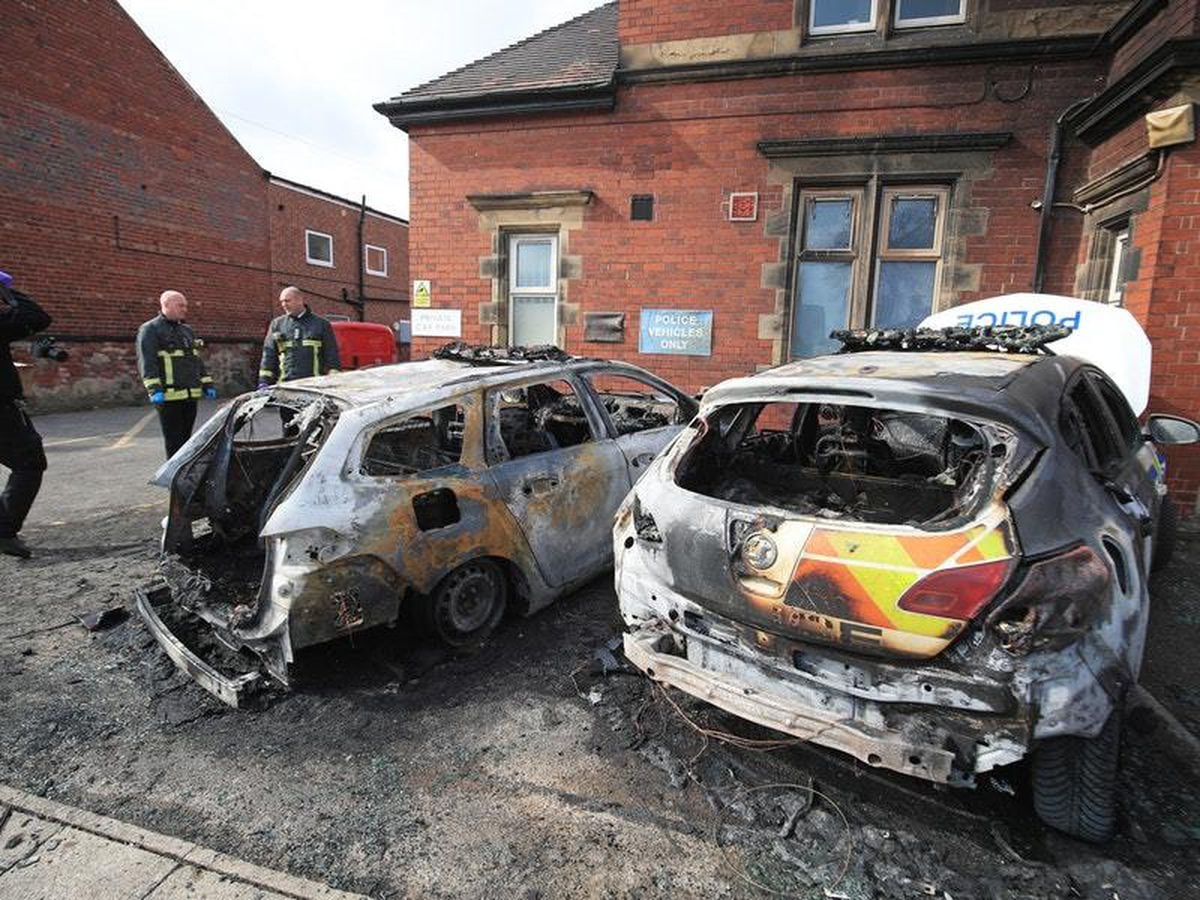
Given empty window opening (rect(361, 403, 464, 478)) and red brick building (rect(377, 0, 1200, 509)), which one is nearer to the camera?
empty window opening (rect(361, 403, 464, 478))

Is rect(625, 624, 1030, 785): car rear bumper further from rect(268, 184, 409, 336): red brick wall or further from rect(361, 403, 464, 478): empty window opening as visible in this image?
rect(268, 184, 409, 336): red brick wall

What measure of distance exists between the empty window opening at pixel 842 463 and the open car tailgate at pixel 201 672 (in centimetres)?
215

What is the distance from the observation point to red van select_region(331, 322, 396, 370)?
13969 mm

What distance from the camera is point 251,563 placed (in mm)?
3887

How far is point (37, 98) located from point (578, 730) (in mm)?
15631

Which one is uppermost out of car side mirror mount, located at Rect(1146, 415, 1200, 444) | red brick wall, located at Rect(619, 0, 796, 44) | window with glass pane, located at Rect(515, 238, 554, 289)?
red brick wall, located at Rect(619, 0, 796, 44)

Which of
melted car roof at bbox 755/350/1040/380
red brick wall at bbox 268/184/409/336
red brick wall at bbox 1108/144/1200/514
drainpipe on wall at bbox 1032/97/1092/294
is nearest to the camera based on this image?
melted car roof at bbox 755/350/1040/380

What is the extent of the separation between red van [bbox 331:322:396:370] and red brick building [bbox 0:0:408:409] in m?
3.75

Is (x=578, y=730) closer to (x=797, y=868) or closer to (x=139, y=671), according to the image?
(x=797, y=868)

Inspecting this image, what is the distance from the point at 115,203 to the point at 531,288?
10651mm

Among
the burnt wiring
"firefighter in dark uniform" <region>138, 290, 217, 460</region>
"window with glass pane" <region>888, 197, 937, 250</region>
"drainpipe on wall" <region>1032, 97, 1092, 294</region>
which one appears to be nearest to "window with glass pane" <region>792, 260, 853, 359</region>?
"window with glass pane" <region>888, 197, 937, 250</region>

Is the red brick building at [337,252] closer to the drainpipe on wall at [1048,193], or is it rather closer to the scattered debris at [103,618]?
the scattered debris at [103,618]

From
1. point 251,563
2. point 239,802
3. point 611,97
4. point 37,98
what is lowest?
point 239,802

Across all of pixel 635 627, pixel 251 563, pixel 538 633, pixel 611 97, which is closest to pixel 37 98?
pixel 611 97
